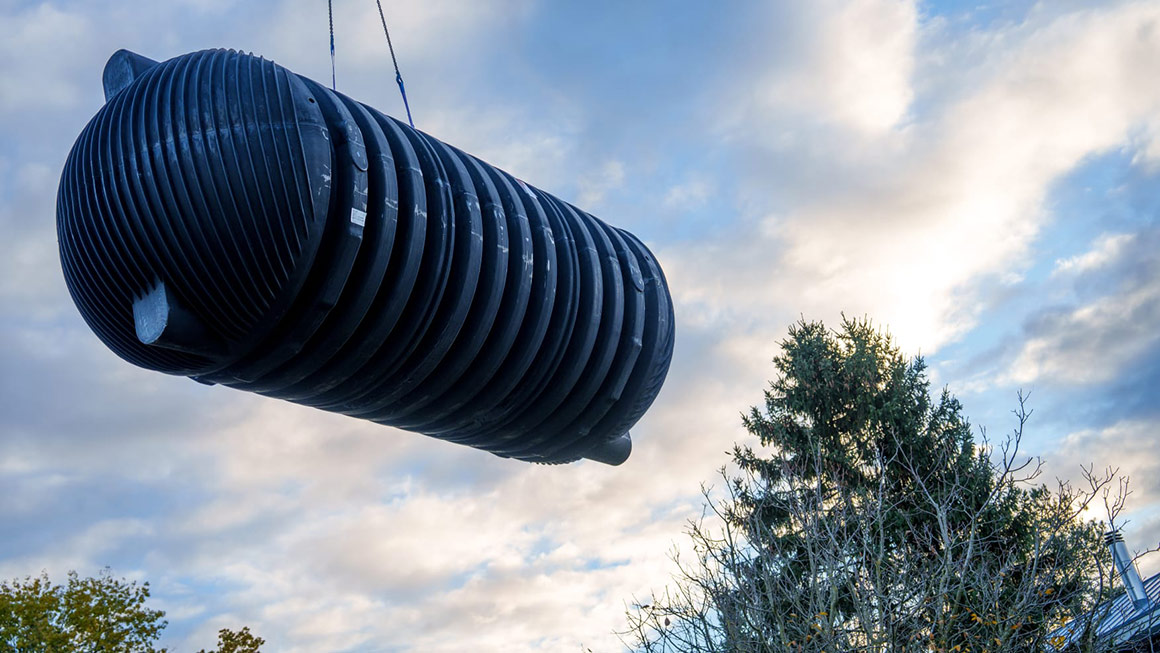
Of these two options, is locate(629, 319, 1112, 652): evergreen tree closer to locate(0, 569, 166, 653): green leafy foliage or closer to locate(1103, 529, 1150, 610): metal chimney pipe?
locate(1103, 529, 1150, 610): metal chimney pipe

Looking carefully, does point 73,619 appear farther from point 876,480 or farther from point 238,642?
point 876,480

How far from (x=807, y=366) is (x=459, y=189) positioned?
1588cm

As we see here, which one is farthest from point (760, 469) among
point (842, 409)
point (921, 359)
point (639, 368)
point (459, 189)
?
point (459, 189)

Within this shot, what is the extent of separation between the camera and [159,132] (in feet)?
10.9

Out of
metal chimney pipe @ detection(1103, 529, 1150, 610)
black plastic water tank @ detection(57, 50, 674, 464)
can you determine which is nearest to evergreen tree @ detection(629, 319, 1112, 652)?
metal chimney pipe @ detection(1103, 529, 1150, 610)

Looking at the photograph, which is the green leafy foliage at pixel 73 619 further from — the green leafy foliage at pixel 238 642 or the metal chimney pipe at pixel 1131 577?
the metal chimney pipe at pixel 1131 577

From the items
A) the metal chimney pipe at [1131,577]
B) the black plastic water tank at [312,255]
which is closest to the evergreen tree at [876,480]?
the metal chimney pipe at [1131,577]

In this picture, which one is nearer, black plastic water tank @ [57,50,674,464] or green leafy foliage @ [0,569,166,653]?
black plastic water tank @ [57,50,674,464]

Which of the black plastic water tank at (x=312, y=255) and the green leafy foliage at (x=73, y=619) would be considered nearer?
the black plastic water tank at (x=312, y=255)

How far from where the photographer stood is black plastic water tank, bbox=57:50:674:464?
3199mm

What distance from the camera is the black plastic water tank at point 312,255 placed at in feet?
10.5

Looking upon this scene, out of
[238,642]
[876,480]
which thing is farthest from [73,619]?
[876,480]

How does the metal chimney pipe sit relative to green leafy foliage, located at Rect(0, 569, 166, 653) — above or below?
below

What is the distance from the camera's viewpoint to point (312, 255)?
3.19 metres
